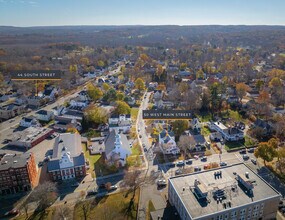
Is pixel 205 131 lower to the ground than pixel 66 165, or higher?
lower

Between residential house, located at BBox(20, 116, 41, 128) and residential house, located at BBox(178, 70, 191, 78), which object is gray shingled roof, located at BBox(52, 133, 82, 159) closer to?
residential house, located at BBox(20, 116, 41, 128)

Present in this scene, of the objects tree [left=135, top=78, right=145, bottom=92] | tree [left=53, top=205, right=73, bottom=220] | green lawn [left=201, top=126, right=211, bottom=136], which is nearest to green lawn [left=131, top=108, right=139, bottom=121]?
tree [left=135, top=78, right=145, bottom=92]

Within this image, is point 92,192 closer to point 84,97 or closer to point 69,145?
point 69,145

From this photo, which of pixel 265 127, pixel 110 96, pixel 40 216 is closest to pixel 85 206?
pixel 40 216

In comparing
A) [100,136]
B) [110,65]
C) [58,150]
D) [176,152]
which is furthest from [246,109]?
[110,65]

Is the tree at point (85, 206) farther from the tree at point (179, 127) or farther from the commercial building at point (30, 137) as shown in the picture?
the tree at point (179, 127)

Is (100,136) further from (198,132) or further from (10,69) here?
(10,69)

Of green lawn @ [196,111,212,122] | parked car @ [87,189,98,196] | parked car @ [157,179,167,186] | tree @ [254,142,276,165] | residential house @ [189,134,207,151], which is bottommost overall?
parked car @ [87,189,98,196]

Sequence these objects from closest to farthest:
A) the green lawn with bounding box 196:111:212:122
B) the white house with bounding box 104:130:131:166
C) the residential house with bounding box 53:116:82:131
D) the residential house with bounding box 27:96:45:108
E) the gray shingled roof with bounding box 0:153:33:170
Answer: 1. the gray shingled roof with bounding box 0:153:33:170
2. the white house with bounding box 104:130:131:166
3. the residential house with bounding box 53:116:82:131
4. the green lawn with bounding box 196:111:212:122
5. the residential house with bounding box 27:96:45:108
